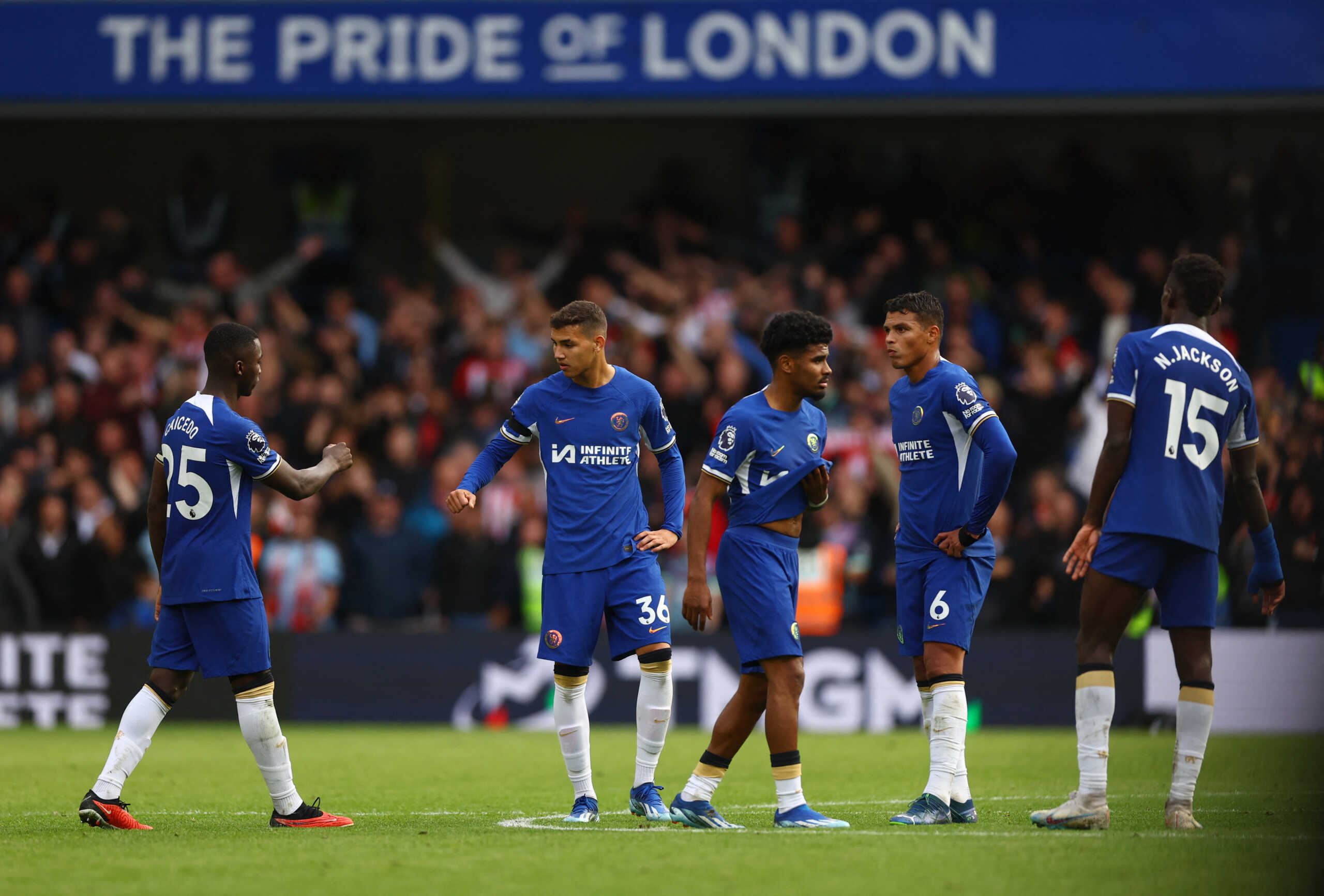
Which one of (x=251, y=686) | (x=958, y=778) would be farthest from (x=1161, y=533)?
(x=251, y=686)

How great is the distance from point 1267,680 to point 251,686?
9.34 meters

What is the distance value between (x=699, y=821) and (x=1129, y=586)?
2.23 m

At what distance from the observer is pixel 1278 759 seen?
1147 centimetres

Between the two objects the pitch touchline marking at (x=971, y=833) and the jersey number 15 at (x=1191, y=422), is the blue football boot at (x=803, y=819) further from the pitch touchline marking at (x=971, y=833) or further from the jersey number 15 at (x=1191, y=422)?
the jersey number 15 at (x=1191, y=422)

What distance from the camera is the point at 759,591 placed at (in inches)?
299

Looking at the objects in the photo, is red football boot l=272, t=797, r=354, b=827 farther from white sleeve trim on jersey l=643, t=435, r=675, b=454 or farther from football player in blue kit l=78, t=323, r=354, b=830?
white sleeve trim on jersey l=643, t=435, r=675, b=454

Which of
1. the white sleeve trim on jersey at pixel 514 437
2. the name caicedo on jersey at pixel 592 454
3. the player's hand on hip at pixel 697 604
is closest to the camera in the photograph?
the player's hand on hip at pixel 697 604

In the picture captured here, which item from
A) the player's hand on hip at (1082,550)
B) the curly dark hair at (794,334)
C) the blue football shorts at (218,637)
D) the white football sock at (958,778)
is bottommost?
the white football sock at (958,778)

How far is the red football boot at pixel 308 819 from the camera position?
25.6 ft

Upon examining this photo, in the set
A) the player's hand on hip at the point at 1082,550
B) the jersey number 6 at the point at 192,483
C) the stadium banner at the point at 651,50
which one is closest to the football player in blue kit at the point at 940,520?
the player's hand on hip at the point at 1082,550

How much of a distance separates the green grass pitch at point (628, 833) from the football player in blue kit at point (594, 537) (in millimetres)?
463

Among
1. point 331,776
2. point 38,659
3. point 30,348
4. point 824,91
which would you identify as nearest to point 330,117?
point 30,348

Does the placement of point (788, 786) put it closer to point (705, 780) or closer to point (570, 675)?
point (705, 780)

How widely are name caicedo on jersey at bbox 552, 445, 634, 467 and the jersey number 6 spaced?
1691mm
